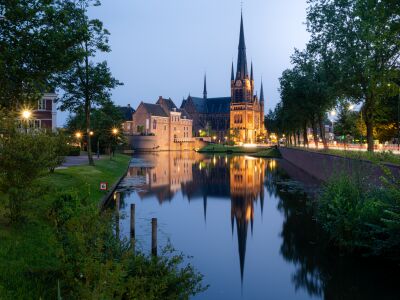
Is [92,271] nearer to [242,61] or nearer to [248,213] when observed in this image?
[248,213]

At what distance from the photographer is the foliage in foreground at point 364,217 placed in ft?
47.8

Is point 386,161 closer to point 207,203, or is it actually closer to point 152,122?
point 207,203

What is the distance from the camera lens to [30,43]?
61.2 ft

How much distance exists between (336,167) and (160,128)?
11573 centimetres

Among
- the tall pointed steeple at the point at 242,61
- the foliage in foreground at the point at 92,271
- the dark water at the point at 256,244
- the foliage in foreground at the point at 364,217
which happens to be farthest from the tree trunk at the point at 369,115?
the tall pointed steeple at the point at 242,61

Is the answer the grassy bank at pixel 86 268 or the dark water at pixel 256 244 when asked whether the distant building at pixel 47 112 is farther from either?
the grassy bank at pixel 86 268

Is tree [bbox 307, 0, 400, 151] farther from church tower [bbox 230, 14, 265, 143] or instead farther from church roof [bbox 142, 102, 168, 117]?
church tower [bbox 230, 14, 265, 143]

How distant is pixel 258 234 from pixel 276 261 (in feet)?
16.4

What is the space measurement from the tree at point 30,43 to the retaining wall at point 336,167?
15491 mm

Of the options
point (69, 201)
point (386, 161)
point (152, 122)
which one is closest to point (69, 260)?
point (69, 201)

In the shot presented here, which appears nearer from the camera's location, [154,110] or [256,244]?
[256,244]

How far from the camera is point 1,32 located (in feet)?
61.2

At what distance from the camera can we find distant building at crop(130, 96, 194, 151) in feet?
455

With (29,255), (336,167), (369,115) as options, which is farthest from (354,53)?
(29,255)
